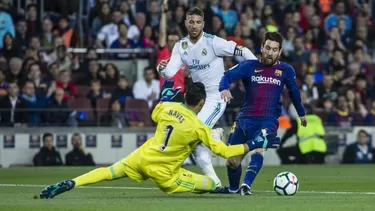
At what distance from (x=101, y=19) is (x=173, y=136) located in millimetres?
14482

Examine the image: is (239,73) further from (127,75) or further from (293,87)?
(127,75)

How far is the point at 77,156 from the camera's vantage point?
23.9 m

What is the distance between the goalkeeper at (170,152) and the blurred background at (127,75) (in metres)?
7.27

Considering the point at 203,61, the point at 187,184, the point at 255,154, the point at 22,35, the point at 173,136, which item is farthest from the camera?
the point at 22,35

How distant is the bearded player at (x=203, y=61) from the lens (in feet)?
51.5

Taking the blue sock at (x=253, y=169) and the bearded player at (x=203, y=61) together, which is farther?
the bearded player at (x=203, y=61)

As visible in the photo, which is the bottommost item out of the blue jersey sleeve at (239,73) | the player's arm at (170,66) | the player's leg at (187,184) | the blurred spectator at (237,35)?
the player's leg at (187,184)

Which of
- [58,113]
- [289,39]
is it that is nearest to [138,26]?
[289,39]

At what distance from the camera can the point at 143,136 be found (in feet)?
79.8

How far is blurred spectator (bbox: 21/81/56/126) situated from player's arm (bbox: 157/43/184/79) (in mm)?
8313

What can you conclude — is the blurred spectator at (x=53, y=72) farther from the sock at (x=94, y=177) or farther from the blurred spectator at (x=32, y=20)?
the sock at (x=94, y=177)

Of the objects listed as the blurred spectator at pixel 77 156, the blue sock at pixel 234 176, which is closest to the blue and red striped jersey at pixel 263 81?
the blue sock at pixel 234 176

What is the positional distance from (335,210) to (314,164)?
44.0 ft

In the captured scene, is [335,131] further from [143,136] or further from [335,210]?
[335,210]
